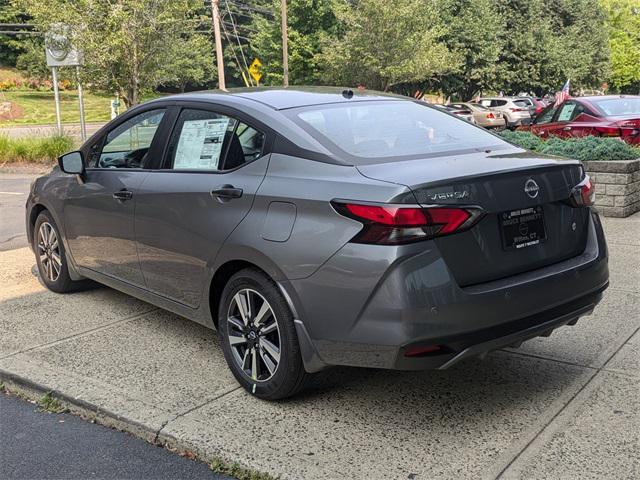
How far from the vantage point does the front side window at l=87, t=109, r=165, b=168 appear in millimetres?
4621

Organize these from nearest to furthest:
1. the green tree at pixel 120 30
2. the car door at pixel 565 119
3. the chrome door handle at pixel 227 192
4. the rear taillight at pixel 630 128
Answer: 1. the chrome door handle at pixel 227 192
2. the rear taillight at pixel 630 128
3. the car door at pixel 565 119
4. the green tree at pixel 120 30

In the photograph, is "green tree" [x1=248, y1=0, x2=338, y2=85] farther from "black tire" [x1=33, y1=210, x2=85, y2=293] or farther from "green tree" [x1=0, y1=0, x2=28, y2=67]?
"black tire" [x1=33, y1=210, x2=85, y2=293]

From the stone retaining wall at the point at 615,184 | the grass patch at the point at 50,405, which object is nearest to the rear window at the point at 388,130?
the grass patch at the point at 50,405

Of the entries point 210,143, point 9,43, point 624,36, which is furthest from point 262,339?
point 9,43

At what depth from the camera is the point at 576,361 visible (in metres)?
4.07

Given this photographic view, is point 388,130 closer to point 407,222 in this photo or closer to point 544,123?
point 407,222

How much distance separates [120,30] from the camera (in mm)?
17391

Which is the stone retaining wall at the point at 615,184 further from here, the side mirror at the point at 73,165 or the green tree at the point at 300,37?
the green tree at the point at 300,37

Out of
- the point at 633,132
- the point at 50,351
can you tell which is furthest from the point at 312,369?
the point at 633,132

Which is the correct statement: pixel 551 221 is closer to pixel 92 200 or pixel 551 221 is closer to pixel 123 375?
pixel 123 375

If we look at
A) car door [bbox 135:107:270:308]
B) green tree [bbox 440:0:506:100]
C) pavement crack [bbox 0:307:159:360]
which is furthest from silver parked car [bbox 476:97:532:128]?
car door [bbox 135:107:270:308]

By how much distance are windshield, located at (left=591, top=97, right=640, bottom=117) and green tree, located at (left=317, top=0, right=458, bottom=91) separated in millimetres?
24102

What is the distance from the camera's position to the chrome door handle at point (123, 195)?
4512 mm

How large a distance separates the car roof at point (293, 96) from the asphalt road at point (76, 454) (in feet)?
6.42
